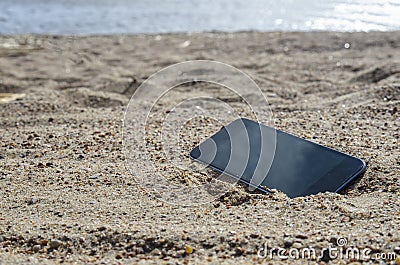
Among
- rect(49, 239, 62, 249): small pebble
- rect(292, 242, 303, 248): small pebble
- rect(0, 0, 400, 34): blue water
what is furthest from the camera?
rect(0, 0, 400, 34): blue water

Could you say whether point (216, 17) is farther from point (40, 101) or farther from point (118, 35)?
point (40, 101)

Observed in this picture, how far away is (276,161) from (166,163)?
573 millimetres

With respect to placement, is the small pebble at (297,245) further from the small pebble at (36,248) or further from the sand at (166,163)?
the small pebble at (36,248)

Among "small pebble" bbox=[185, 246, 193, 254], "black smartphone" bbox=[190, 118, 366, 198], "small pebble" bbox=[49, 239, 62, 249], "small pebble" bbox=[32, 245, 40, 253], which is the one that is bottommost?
"small pebble" bbox=[32, 245, 40, 253]

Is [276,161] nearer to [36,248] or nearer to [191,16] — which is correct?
[36,248]

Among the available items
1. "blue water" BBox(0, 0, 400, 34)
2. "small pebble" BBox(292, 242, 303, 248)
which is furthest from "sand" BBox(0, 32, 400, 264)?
"blue water" BBox(0, 0, 400, 34)

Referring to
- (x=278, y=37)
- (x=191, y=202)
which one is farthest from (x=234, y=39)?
(x=191, y=202)

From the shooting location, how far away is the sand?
184 cm

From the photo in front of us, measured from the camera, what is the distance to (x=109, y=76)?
470 cm

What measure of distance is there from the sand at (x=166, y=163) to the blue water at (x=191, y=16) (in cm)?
155

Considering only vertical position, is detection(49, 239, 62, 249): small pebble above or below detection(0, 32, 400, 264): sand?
below

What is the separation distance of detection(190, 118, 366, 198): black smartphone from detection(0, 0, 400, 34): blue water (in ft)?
13.9

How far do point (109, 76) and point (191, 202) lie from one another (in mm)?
2755

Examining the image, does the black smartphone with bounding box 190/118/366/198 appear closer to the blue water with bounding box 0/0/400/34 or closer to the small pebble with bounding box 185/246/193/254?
the small pebble with bounding box 185/246/193/254
